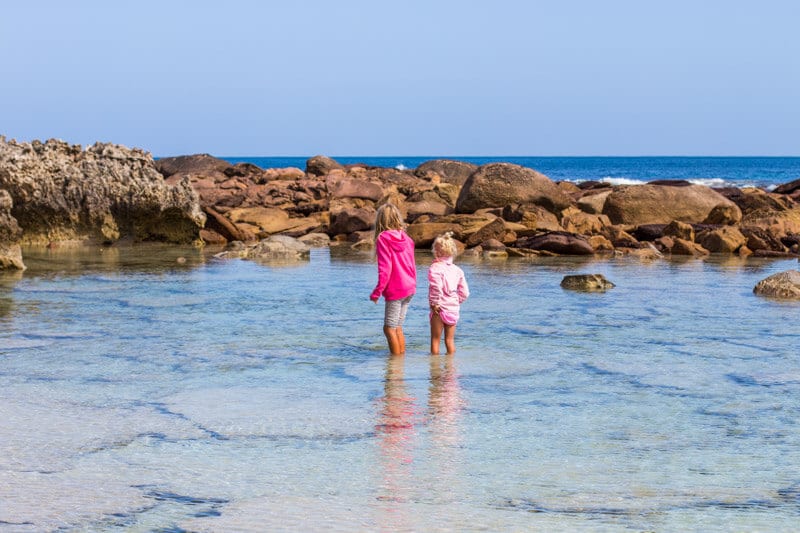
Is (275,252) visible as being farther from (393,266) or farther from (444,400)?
(444,400)

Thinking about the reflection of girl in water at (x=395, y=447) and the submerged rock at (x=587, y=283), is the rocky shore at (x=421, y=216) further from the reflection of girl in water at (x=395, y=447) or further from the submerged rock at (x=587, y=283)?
the reflection of girl in water at (x=395, y=447)

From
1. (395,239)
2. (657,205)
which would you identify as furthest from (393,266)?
(657,205)

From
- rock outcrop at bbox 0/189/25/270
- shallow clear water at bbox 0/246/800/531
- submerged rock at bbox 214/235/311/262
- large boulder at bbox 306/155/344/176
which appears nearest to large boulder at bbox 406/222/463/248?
submerged rock at bbox 214/235/311/262

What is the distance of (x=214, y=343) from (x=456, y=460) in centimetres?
436

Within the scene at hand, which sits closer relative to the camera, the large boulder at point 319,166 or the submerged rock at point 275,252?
the submerged rock at point 275,252

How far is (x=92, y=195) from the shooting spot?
69.2 ft

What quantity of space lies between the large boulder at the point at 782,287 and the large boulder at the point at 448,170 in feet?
99.9

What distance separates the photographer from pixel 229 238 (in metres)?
23.7

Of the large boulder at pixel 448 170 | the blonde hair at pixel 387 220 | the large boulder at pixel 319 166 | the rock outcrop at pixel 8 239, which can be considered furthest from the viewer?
the large boulder at pixel 448 170

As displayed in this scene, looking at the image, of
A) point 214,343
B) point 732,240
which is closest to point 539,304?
point 214,343

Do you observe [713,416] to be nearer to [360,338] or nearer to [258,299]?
[360,338]

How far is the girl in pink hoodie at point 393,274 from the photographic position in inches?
339

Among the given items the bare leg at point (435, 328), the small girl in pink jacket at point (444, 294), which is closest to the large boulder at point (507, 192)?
the small girl in pink jacket at point (444, 294)

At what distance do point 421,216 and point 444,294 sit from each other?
16.5 m
